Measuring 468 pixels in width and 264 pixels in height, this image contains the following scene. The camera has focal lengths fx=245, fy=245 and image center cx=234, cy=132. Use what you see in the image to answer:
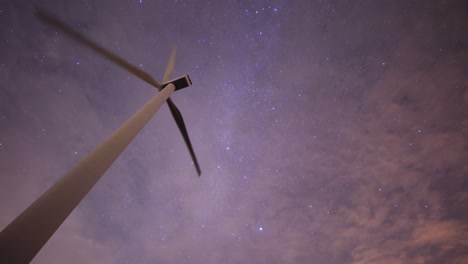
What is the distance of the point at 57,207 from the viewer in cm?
389

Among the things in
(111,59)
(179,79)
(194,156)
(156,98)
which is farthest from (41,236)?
(194,156)

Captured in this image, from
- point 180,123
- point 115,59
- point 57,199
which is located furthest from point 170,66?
point 57,199

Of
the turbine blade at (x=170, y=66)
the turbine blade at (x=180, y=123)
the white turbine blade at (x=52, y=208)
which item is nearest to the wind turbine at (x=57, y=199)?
the white turbine blade at (x=52, y=208)

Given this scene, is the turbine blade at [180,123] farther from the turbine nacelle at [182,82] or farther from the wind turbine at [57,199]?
the wind turbine at [57,199]

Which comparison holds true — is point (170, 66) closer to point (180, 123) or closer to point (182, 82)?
point (182, 82)

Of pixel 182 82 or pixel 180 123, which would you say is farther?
pixel 180 123

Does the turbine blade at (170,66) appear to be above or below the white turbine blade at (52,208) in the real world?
above

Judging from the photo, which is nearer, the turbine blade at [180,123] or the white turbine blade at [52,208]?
the white turbine blade at [52,208]

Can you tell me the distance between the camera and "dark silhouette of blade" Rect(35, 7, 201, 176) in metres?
7.57

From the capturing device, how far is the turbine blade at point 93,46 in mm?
7512

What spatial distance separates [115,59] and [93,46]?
3.03ft

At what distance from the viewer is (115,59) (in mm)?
9664

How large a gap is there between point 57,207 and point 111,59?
284 inches

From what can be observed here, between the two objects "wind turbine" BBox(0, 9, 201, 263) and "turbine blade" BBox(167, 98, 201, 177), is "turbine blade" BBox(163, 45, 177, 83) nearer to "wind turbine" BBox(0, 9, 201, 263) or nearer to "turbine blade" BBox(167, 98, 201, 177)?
"turbine blade" BBox(167, 98, 201, 177)
